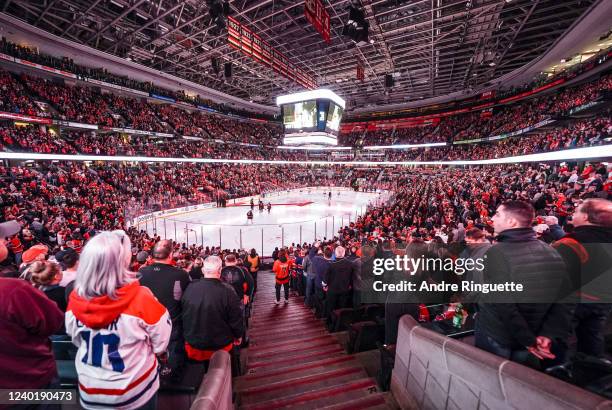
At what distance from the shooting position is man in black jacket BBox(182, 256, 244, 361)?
7.65 ft

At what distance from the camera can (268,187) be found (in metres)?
33.7

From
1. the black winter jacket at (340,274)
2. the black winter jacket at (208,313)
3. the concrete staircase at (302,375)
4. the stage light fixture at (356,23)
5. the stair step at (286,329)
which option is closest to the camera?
the black winter jacket at (208,313)

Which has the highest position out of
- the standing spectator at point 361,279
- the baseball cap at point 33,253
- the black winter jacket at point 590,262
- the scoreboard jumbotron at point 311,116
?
the scoreboard jumbotron at point 311,116

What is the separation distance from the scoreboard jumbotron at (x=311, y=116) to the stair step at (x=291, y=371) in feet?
53.0

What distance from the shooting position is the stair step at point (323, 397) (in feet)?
8.28


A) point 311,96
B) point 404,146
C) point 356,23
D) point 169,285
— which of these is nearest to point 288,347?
point 169,285

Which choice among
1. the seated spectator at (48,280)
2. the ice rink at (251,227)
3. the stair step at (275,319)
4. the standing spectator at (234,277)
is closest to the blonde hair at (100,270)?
the seated spectator at (48,280)

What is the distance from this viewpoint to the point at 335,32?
667 inches

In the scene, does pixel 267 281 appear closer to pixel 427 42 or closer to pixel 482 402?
pixel 482 402

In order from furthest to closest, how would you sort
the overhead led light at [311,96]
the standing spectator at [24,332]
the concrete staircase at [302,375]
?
the overhead led light at [311,96] → the concrete staircase at [302,375] → the standing spectator at [24,332]

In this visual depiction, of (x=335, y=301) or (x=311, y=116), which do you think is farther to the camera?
(x=311, y=116)

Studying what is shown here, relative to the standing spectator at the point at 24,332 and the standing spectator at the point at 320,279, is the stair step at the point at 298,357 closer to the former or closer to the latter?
the standing spectator at the point at 320,279

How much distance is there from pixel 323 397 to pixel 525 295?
2.08 m

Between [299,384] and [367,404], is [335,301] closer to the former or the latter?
[299,384]
